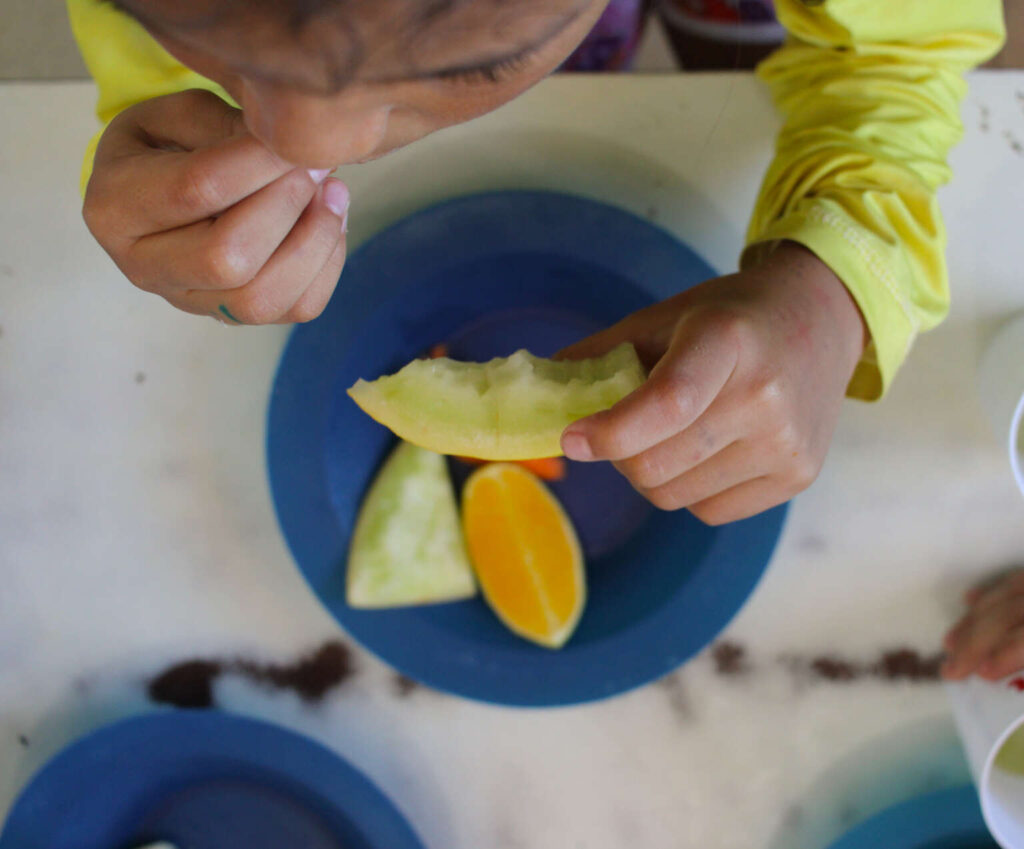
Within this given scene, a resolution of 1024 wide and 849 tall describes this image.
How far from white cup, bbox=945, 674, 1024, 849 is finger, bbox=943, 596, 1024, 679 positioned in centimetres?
2

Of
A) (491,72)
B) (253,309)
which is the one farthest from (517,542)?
(491,72)

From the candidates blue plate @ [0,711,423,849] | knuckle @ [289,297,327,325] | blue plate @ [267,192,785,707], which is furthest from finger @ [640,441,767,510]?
blue plate @ [0,711,423,849]

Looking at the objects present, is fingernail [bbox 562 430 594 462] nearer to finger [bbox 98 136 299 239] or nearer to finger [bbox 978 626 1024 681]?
finger [bbox 98 136 299 239]

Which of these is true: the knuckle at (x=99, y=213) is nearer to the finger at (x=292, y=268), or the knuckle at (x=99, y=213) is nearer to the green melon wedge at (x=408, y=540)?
the finger at (x=292, y=268)

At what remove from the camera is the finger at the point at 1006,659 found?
516mm

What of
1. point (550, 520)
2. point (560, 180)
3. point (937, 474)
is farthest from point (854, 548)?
point (560, 180)

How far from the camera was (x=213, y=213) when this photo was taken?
1.08 feet

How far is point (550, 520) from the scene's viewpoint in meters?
0.60

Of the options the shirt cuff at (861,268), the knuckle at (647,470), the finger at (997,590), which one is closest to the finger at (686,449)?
the knuckle at (647,470)

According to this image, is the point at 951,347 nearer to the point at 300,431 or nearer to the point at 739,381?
the point at 739,381

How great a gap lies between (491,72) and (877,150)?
0.37 metres

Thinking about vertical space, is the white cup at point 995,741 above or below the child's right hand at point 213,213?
below

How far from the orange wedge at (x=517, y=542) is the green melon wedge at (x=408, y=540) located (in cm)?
2

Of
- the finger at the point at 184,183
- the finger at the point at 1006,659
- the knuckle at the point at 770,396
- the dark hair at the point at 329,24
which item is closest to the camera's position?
the dark hair at the point at 329,24
